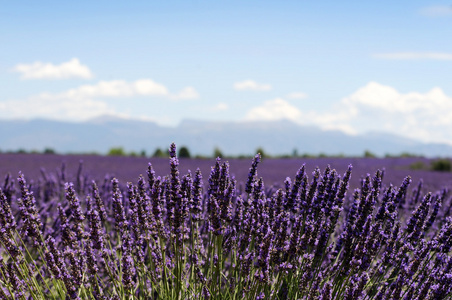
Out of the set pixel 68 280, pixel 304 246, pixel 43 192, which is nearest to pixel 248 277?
pixel 304 246

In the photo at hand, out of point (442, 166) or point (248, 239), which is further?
point (442, 166)

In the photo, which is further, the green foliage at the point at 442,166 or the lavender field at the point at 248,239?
the green foliage at the point at 442,166

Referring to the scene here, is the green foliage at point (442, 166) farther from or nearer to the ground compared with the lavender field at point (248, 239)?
farther from the ground

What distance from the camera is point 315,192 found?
2.74m

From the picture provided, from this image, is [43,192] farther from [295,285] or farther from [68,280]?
[295,285]

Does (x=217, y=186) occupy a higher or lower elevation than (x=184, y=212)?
higher

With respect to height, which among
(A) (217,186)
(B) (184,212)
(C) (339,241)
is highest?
(A) (217,186)

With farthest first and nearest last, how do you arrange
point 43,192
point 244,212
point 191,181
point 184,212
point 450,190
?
point 450,190
point 43,192
point 244,212
point 191,181
point 184,212

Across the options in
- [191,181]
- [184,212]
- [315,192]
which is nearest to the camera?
[184,212]

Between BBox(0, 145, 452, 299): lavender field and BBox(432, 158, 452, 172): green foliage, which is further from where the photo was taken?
BBox(432, 158, 452, 172): green foliage

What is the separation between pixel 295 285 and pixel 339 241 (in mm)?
399

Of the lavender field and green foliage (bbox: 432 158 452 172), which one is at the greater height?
green foliage (bbox: 432 158 452 172)

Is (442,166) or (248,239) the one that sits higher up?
(442,166)

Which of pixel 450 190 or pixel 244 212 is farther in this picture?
pixel 450 190
